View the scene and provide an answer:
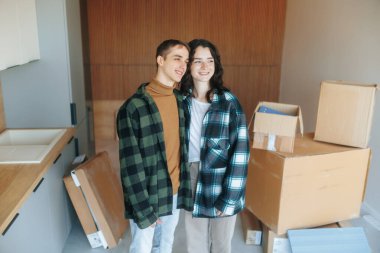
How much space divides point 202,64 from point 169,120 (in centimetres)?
29

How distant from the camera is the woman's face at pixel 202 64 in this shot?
1.57 metres

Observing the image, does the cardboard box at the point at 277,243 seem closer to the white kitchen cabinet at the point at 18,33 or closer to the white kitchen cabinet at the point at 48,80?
the white kitchen cabinet at the point at 48,80

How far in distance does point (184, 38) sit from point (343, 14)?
155cm

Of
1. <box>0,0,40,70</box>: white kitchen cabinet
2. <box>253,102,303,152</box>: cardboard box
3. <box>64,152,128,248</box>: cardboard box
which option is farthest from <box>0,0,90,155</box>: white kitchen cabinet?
<box>253,102,303,152</box>: cardboard box

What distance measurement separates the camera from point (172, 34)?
12.0ft

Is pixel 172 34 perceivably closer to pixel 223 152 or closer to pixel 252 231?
pixel 252 231

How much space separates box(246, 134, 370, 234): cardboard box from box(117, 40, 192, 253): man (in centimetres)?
65

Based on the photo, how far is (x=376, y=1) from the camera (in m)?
2.39

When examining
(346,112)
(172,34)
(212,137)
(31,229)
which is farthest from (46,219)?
(172,34)

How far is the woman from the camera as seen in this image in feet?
5.21

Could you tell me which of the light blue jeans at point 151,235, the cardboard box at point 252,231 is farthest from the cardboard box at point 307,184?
the light blue jeans at point 151,235

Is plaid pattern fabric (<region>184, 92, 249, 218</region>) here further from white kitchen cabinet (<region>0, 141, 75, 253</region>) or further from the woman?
white kitchen cabinet (<region>0, 141, 75, 253</region>)

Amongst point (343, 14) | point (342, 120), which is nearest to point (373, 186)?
point (342, 120)

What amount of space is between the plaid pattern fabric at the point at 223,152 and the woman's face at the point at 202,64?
118mm
